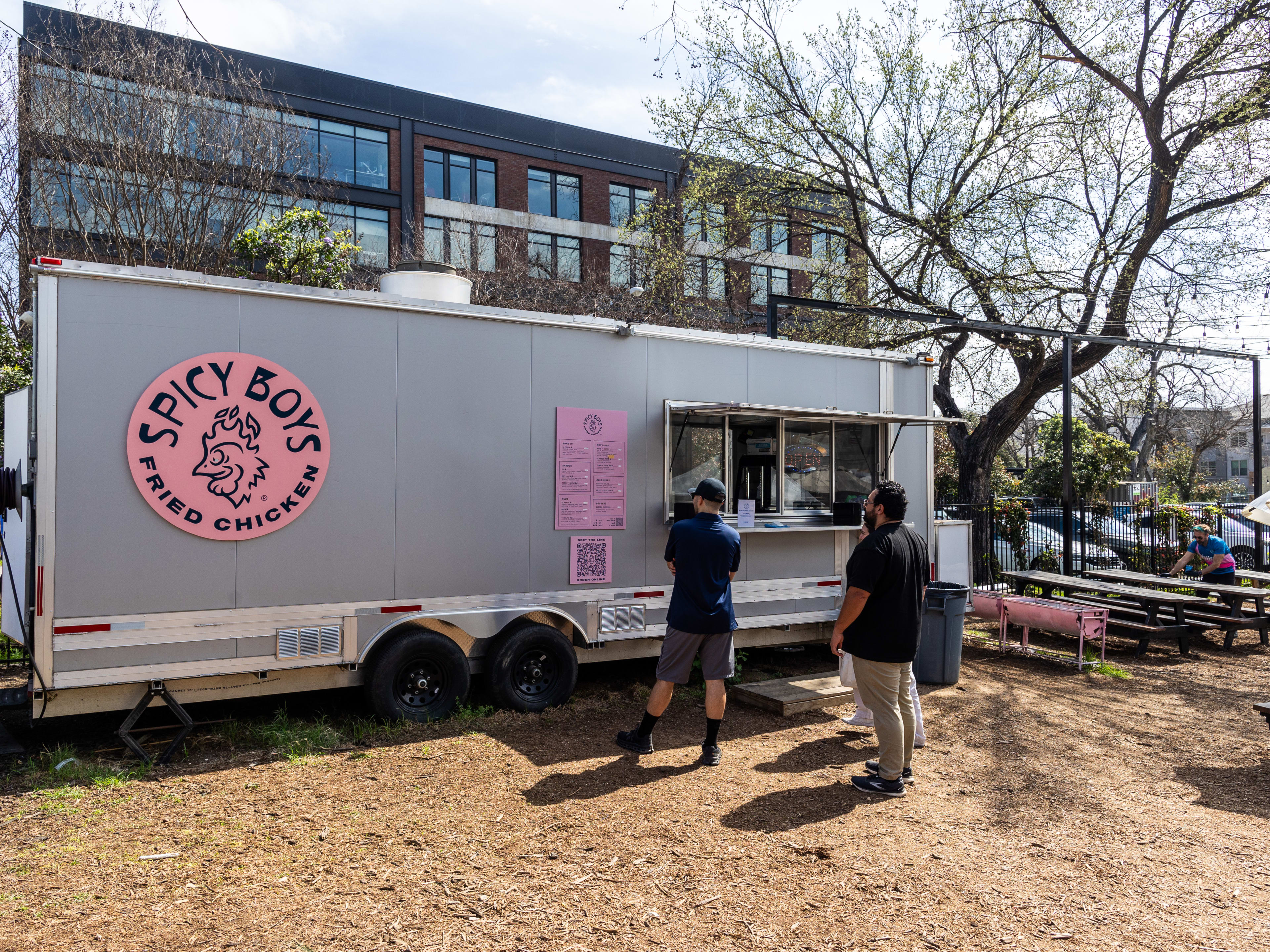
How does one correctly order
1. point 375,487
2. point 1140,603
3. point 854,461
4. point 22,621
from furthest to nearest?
point 1140,603
point 854,461
point 375,487
point 22,621

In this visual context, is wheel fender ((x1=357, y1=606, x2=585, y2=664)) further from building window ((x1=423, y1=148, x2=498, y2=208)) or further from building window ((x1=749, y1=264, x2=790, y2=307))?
building window ((x1=423, y1=148, x2=498, y2=208))

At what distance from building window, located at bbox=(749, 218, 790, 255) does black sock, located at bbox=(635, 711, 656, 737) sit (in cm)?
1349

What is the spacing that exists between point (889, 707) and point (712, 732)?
1.18 meters

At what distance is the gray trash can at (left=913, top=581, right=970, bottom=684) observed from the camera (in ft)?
25.6

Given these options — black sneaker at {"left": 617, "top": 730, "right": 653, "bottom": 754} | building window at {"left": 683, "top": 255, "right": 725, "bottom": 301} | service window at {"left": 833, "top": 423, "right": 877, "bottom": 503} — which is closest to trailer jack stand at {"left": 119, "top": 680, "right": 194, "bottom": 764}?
black sneaker at {"left": 617, "top": 730, "right": 653, "bottom": 754}

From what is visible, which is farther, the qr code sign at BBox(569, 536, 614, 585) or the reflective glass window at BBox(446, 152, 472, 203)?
the reflective glass window at BBox(446, 152, 472, 203)

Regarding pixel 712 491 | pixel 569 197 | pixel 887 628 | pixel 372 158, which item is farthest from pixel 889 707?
pixel 569 197

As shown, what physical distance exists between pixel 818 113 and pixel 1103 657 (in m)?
11.5

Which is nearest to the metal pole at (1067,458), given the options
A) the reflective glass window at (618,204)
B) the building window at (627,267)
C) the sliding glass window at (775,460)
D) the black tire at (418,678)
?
the sliding glass window at (775,460)

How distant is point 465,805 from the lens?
184 inches

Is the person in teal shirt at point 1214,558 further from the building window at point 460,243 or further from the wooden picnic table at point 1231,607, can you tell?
the building window at point 460,243

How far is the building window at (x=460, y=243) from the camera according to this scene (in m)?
22.0

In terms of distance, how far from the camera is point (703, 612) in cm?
536

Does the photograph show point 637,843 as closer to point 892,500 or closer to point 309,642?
point 892,500
